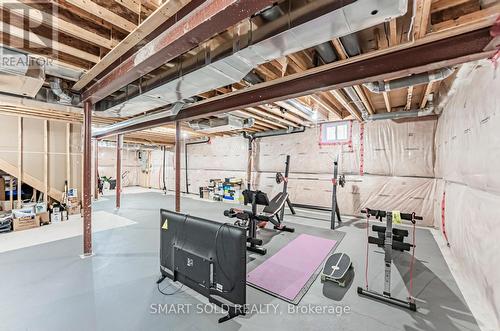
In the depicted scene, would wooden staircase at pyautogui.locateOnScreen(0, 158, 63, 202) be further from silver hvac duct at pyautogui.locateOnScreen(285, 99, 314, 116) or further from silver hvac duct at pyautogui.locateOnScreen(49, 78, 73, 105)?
silver hvac duct at pyautogui.locateOnScreen(285, 99, 314, 116)

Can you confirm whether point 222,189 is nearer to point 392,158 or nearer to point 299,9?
point 392,158

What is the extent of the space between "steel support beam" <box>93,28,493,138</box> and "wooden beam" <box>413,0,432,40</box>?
0.09 meters

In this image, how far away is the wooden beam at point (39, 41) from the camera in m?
1.84

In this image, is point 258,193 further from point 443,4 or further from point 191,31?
point 443,4

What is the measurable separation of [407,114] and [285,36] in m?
4.47

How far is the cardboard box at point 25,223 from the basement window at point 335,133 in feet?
24.7

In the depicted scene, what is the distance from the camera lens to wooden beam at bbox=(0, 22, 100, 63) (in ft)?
6.05

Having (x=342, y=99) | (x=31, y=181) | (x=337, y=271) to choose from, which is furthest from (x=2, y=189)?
(x=342, y=99)

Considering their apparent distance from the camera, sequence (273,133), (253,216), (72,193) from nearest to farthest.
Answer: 1. (253,216)
2. (72,193)
3. (273,133)

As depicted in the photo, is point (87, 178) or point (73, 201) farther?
point (73, 201)

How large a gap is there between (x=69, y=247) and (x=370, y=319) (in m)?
4.48

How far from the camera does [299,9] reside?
54.8 inches

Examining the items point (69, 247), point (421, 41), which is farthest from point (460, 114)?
point (69, 247)

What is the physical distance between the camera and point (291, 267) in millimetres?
2789
